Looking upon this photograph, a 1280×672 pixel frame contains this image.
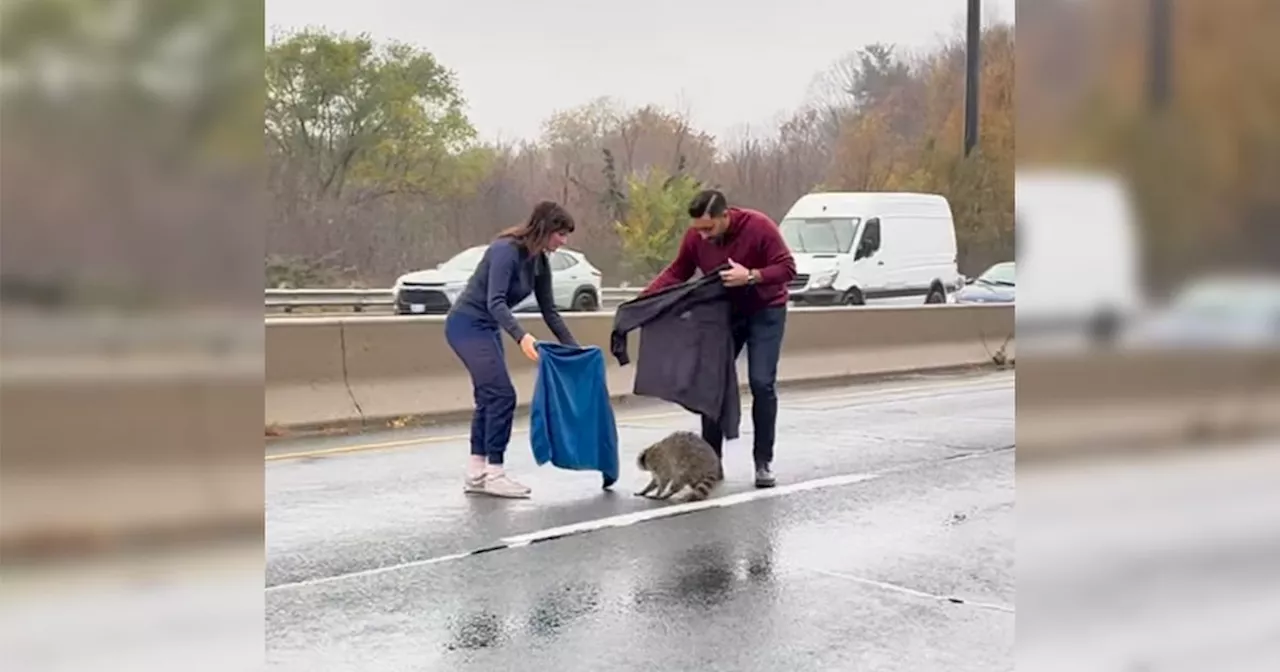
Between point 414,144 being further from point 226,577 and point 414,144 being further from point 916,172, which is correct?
point 226,577

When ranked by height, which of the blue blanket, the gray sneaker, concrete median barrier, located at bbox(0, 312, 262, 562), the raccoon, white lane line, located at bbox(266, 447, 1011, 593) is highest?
concrete median barrier, located at bbox(0, 312, 262, 562)

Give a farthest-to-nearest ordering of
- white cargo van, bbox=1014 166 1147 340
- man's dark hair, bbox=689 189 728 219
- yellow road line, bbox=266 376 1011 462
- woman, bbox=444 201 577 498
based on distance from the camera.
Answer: yellow road line, bbox=266 376 1011 462 < man's dark hair, bbox=689 189 728 219 < woman, bbox=444 201 577 498 < white cargo van, bbox=1014 166 1147 340

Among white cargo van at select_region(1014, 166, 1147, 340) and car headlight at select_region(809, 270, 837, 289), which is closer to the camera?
white cargo van at select_region(1014, 166, 1147, 340)

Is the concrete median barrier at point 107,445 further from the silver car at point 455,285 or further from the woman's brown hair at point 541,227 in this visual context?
the silver car at point 455,285

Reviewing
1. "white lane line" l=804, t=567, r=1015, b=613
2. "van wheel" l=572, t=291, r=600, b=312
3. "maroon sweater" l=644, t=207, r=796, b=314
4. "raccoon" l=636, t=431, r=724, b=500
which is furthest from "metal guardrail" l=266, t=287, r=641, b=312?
"white lane line" l=804, t=567, r=1015, b=613

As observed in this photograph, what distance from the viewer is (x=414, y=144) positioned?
3375 cm

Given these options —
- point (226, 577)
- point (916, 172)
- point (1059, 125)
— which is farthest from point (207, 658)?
point (916, 172)

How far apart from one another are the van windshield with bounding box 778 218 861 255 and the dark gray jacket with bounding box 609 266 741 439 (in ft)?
57.4

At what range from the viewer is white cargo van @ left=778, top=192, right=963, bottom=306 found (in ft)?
83.9

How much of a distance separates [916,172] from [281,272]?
57.1 ft

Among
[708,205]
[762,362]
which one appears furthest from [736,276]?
[762,362]

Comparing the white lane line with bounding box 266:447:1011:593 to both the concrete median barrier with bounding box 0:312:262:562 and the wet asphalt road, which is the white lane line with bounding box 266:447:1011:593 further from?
the concrete median barrier with bounding box 0:312:262:562

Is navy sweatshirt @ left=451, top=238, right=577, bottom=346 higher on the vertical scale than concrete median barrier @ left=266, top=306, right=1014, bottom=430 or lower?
higher

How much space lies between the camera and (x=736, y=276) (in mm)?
8344
